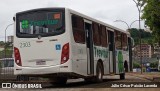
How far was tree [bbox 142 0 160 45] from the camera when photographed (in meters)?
29.1

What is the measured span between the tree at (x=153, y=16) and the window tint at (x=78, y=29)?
9494 mm

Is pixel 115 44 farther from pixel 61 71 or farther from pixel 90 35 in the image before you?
pixel 61 71

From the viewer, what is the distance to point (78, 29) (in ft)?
65.3

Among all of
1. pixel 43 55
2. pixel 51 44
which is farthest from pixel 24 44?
pixel 51 44

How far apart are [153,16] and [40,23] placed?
12163 millimetres

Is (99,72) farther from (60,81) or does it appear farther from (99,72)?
(60,81)

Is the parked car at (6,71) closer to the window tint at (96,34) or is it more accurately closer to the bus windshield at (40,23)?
the window tint at (96,34)

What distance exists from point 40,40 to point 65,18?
1.42 metres

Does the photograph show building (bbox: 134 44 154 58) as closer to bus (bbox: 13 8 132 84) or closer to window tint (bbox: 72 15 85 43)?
window tint (bbox: 72 15 85 43)

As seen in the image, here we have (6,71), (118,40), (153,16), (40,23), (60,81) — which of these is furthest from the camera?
(153,16)

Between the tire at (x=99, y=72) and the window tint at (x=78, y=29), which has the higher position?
the window tint at (x=78, y=29)

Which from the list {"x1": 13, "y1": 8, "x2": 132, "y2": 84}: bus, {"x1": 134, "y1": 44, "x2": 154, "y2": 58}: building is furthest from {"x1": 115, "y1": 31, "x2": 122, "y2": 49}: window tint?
{"x1": 134, "y1": 44, "x2": 154, "y2": 58}: building

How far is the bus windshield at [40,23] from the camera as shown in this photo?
18.9 m

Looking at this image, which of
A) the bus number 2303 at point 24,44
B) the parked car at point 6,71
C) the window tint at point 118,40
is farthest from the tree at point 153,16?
the bus number 2303 at point 24,44
